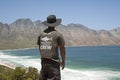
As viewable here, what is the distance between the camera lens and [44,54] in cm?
761

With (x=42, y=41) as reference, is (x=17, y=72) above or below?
below

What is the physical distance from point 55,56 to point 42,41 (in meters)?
0.54

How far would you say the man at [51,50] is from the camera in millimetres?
7520

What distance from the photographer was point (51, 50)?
754 centimetres

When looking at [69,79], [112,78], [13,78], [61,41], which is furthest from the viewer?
[112,78]

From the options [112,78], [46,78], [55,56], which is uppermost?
[55,56]

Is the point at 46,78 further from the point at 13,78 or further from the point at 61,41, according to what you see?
the point at 13,78

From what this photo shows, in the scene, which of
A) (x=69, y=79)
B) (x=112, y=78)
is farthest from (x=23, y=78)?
(x=112, y=78)

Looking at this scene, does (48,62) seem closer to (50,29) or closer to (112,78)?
(50,29)

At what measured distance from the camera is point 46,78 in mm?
7727

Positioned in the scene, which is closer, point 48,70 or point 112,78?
point 48,70

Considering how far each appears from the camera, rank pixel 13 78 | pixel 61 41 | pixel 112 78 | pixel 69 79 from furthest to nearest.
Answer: pixel 112 78
pixel 69 79
pixel 13 78
pixel 61 41

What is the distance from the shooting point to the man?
24.7 ft

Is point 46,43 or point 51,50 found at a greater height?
point 46,43
